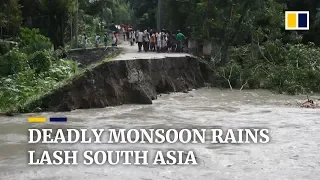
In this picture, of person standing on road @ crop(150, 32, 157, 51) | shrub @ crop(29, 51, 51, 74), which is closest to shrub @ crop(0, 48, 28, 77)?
shrub @ crop(29, 51, 51, 74)

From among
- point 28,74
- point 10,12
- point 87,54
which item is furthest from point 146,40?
point 28,74

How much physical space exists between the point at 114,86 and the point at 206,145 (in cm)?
837

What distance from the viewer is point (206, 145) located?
1245 centimetres

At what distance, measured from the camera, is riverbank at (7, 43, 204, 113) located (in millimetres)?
18375

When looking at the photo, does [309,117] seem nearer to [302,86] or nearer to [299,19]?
[302,86]

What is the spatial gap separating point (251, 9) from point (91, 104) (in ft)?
45.4

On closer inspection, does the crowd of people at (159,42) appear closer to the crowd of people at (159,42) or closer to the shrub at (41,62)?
Answer: the crowd of people at (159,42)

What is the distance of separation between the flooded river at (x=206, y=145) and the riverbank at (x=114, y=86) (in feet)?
2.39

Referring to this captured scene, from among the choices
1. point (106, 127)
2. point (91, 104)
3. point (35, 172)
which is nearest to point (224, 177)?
point (35, 172)

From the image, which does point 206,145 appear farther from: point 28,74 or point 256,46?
point 256,46

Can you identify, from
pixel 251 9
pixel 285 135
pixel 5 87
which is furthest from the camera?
pixel 251 9

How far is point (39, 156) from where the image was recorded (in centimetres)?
1122

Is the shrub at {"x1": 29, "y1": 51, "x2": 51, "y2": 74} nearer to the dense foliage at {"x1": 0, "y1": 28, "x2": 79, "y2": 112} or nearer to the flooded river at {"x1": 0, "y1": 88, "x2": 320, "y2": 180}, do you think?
the dense foliage at {"x1": 0, "y1": 28, "x2": 79, "y2": 112}

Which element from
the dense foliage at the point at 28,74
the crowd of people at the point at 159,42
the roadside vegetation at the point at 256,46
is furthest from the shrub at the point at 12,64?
the roadside vegetation at the point at 256,46
